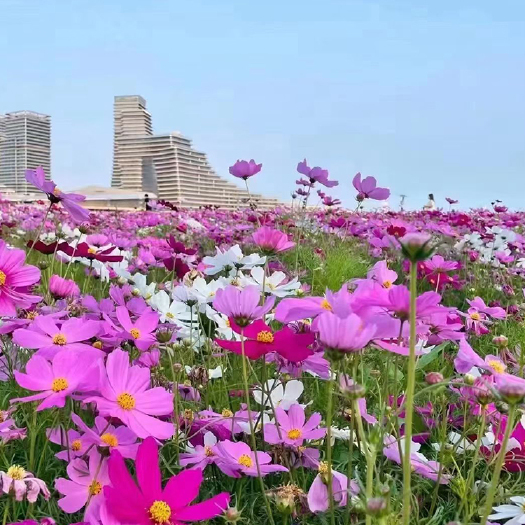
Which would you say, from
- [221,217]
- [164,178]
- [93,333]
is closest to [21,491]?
[93,333]

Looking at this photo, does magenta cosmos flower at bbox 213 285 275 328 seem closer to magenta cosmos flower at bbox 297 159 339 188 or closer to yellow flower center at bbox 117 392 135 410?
yellow flower center at bbox 117 392 135 410

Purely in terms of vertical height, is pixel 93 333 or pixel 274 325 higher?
pixel 93 333

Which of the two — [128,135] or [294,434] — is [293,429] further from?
[128,135]

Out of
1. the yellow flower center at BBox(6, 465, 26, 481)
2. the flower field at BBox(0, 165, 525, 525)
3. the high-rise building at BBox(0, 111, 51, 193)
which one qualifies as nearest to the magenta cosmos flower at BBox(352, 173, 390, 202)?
the flower field at BBox(0, 165, 525, 525)

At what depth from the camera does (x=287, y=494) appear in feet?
2.01

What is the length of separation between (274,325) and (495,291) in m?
1.32

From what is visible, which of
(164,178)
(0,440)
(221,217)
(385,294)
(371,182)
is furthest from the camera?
(164,178)

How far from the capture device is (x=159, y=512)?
563mm

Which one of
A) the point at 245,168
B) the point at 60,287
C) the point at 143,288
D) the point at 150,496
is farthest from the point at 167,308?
the point at 150,496

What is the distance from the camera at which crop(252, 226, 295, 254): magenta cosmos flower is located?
3.43 ft

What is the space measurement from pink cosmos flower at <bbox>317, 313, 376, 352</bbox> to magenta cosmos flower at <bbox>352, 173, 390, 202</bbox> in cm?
144

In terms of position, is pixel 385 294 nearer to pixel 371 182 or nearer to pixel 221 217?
pixel 371 182

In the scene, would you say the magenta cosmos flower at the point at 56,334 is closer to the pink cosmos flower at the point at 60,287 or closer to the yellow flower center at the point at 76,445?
the yellow flower center at the point at 76,445

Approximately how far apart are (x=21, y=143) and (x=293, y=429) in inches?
2770
